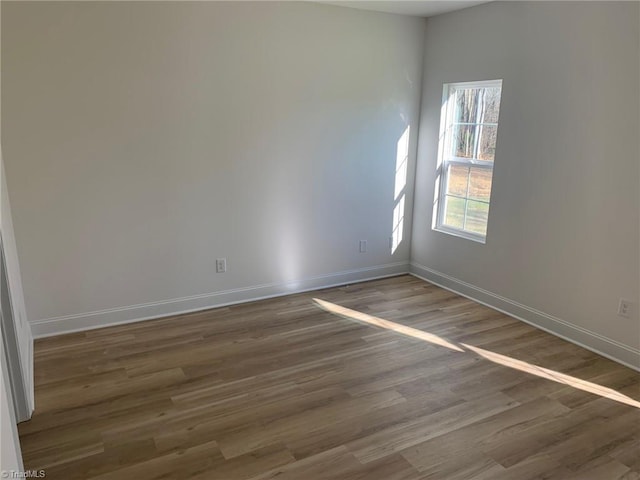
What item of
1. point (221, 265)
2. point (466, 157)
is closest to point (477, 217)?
point (466, 157)

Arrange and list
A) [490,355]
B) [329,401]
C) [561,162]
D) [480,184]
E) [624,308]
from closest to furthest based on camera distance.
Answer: [329,401] → [624,308] → [490,355] → [561,162] → [480,184]

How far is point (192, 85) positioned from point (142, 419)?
2360 mm

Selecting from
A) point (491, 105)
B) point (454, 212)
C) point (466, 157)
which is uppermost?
point (491, 105)

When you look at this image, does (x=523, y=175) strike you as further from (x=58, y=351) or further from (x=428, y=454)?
(x=58, y=351)

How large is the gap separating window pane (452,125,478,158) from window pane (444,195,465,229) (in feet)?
1.38

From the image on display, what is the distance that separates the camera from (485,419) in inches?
100

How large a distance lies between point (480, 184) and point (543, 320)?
126cm

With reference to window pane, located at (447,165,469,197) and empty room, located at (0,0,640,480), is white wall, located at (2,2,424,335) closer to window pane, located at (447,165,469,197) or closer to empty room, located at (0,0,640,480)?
empty room, located at (0,0,640,480)

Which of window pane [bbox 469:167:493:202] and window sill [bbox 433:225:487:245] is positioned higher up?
window pane [bbox 469:167:493:202]

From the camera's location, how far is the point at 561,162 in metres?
3.40

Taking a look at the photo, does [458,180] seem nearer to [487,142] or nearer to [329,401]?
[487,142]

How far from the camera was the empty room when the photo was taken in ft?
7.95

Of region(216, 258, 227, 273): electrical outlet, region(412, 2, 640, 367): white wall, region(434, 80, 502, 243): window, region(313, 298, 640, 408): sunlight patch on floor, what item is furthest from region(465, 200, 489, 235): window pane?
region(216, 258, 227, 273): electrical outlet

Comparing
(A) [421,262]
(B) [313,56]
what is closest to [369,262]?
(A) [421,262]
